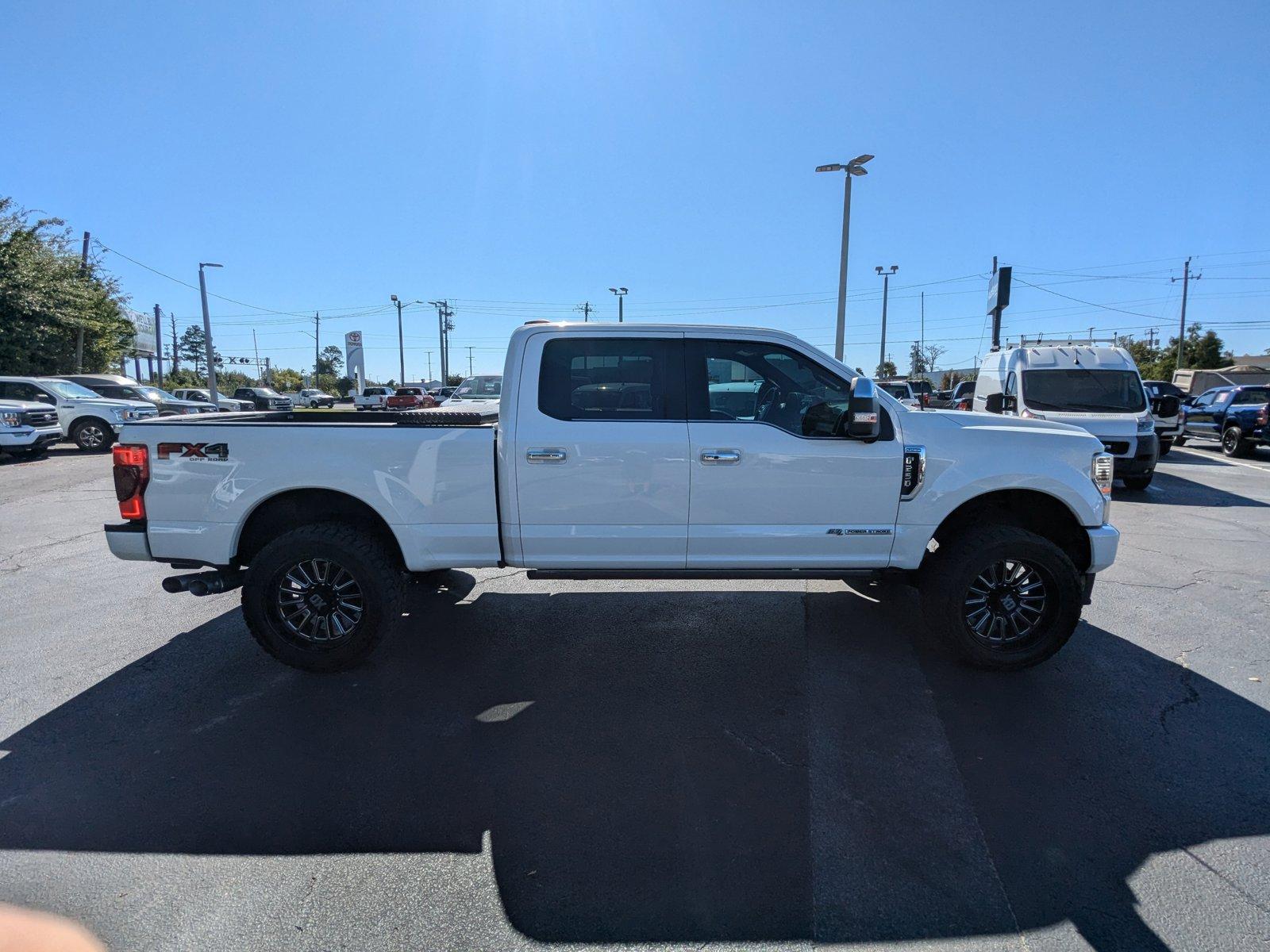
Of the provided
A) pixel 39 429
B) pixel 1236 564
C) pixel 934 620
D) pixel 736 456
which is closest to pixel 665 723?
pixel 736 456

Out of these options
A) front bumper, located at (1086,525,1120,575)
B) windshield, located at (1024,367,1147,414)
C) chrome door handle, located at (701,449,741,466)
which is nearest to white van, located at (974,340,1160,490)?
windshield, located at (1024,367,1147,414)

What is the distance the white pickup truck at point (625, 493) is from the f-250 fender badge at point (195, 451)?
0.03 feet

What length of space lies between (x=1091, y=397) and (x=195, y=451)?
1245cm

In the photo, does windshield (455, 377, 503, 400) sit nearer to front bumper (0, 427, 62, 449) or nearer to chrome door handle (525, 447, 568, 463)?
front bumper (0, 427, 62, 449)

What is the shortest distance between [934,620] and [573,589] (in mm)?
2908

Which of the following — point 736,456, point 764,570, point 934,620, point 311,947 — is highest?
point 736,456

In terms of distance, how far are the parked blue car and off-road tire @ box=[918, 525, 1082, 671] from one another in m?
15.3

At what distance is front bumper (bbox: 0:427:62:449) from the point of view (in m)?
13.7

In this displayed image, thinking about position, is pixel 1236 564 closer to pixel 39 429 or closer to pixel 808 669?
pixel 808 669

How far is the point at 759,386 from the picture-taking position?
4.32 m

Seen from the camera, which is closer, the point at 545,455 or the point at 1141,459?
the point at 545,455

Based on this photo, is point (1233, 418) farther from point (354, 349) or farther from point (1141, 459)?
point (354, 349)

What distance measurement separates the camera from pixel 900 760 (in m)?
3.27

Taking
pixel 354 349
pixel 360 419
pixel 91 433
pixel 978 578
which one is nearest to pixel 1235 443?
pixel 978 578
